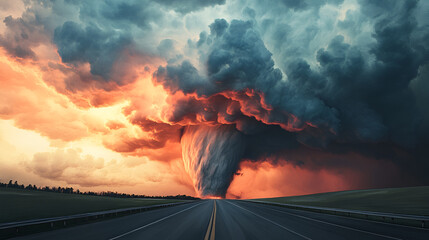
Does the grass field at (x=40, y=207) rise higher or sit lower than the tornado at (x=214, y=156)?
lower

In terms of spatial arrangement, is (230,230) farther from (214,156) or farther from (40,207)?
(214,156)

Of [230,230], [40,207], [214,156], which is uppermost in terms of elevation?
[214,156]

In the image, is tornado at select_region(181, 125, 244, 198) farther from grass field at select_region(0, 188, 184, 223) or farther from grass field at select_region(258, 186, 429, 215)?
grass field at select_region(0, 188, 184, 223)

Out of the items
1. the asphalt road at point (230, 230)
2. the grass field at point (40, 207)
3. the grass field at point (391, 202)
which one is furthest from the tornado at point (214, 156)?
the asphalt road at point (230, 230)

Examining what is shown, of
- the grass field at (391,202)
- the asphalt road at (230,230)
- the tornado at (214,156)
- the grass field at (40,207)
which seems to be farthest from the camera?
the tornado at (214,156)

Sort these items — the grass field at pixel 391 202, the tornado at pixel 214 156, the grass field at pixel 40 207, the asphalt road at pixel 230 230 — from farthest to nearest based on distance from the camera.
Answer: the tornado at pixel 214 156
the grass field at pixel 391 202
the grass field at pixel 40 207
the asphalt road at pixel 230 230

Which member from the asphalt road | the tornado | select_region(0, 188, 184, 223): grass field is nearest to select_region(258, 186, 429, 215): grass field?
the asphalt road

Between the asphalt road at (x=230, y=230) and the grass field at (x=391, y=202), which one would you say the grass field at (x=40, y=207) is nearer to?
the asphalt road at (x=230, y=230)

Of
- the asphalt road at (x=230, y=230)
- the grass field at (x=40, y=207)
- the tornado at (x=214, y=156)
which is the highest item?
the tornado at (x=214, y=156)

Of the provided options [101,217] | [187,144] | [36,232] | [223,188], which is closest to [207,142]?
[187,144]

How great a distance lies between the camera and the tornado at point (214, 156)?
78938 mm

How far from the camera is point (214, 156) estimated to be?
8038 centimetres

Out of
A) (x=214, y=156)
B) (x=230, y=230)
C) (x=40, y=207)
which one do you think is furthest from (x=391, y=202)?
(x=214, y=156)

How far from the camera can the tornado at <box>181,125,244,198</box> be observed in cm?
7894
